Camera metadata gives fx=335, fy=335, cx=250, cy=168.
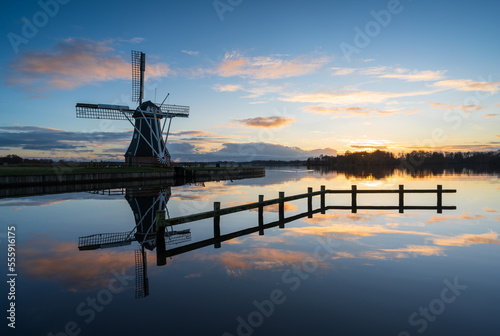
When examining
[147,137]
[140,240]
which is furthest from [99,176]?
[140,240]

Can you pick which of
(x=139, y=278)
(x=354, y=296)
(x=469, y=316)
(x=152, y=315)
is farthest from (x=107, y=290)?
(x=469, y=316)

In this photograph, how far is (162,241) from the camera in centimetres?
1167

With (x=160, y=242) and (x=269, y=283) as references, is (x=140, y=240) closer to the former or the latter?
(x=160, y=242)

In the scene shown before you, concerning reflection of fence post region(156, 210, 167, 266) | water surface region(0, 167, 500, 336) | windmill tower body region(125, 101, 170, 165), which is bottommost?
water surface region(0, 167, 500, 336)

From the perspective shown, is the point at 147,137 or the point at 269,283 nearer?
the point at 269,283

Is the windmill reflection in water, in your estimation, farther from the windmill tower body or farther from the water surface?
the windmill tower body

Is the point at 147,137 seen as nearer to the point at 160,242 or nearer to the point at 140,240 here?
the point at 140,240

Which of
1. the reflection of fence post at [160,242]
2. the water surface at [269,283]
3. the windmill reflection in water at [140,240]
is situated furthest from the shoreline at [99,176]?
the reflection of fence post at [160,242]

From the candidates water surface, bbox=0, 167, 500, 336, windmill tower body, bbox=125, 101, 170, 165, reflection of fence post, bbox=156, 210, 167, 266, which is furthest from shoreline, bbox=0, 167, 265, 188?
reflection of fence post, bbox=156, 210, 167, 266

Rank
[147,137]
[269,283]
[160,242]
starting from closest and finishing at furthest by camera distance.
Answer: [269,283] < [160,242] < [147,137]

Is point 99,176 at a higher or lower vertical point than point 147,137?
lower

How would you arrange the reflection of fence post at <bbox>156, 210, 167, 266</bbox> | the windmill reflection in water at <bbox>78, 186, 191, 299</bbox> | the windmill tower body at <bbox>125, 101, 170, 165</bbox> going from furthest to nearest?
the windmill tower body at <bbox>125, 101, 170, 165</bbox>, the reflection of fence post at <bbox>156, 210, 167, 266</bbox>, the windmill reflection in water at <bbox>78, 186, 191, 299</bbox>

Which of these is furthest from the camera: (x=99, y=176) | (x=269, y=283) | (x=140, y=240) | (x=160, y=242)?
(x=99, y=176)

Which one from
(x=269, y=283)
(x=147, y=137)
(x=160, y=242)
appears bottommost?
(x=269, y=283)
